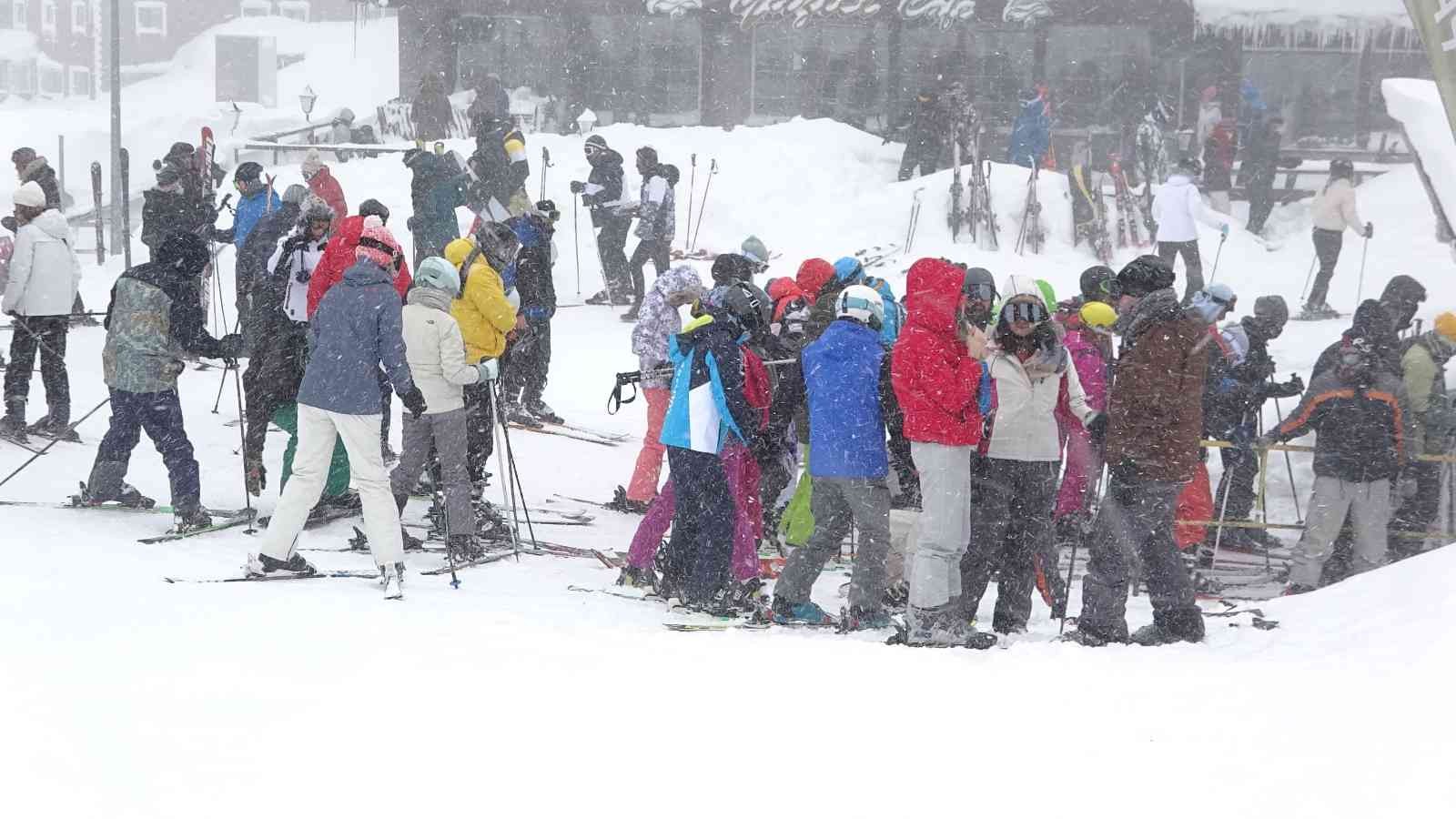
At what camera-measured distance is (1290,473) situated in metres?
9.92

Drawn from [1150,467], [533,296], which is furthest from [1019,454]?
[533,296]

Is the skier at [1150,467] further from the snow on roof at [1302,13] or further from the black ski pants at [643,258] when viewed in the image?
the snow on roof at [1302,13]

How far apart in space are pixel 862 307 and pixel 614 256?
10.4 meters

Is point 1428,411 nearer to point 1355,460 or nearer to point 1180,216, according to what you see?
point 1355,460

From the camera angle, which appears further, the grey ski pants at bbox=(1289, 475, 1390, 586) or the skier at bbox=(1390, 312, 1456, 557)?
the skier at bbox=(1390, 312, 1456, 557)

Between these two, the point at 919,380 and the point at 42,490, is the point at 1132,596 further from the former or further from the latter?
the point at 42,490

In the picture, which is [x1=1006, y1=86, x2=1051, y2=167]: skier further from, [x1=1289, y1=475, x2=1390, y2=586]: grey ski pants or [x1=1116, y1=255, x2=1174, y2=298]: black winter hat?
[x1=1116, y1=255, x2=1174, y2=298]: black winter hat

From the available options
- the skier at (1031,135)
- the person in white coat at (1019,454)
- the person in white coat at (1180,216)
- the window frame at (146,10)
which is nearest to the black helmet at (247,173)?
the person in white coat at (1019,454)

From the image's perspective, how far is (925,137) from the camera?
2131 centimetres

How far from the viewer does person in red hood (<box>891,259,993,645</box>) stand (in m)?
5.80

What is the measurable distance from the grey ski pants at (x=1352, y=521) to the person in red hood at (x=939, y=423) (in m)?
3.18

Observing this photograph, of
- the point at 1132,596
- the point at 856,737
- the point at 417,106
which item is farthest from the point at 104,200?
the point at 856,737

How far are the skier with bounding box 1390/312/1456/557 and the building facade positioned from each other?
51.0 meters

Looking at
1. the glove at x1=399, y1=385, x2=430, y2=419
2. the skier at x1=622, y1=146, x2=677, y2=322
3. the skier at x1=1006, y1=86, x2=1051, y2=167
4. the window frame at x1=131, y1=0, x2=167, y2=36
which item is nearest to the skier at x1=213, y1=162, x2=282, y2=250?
the glove at x1=399, y1=385, x2=430, y2=419
